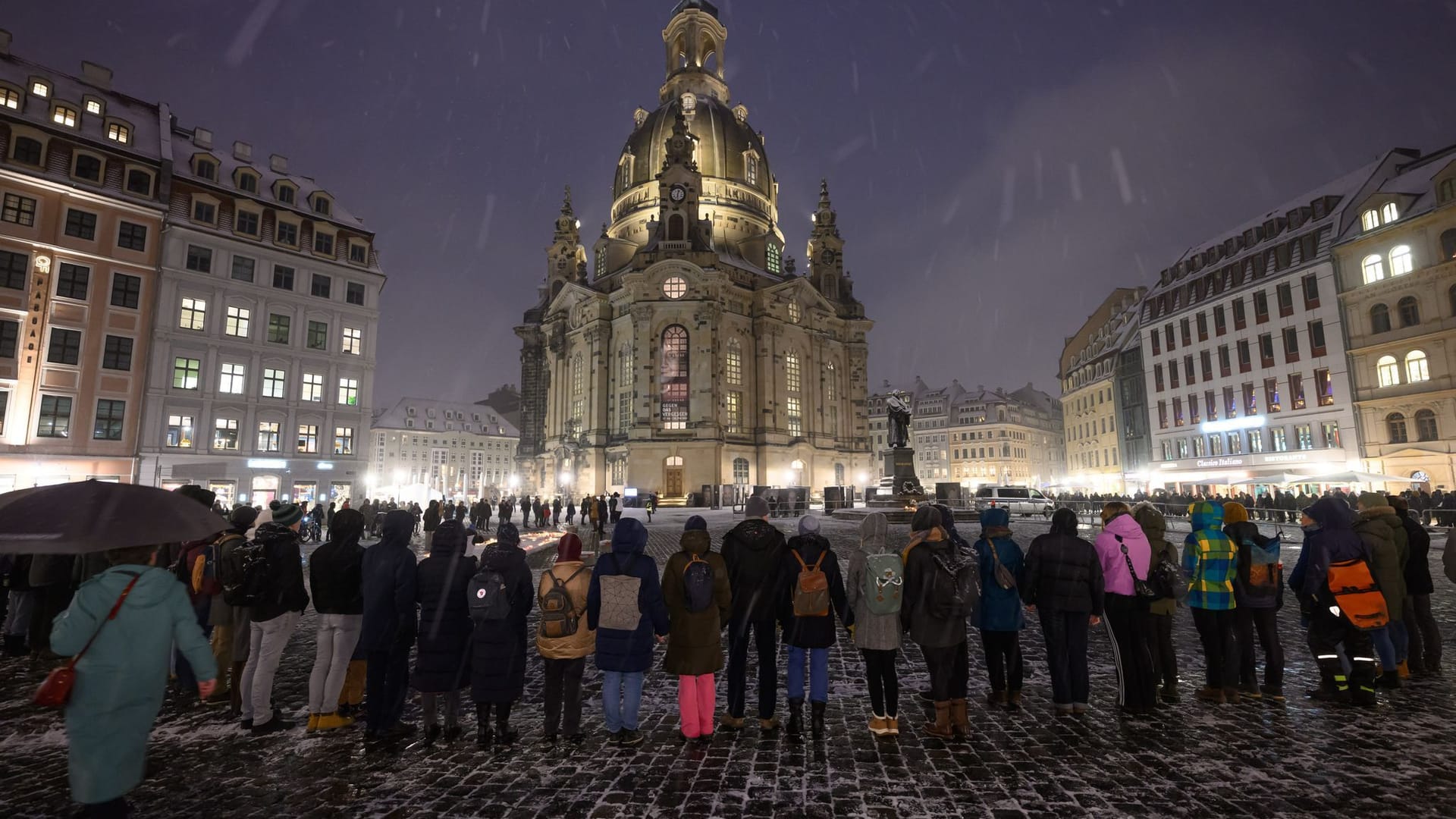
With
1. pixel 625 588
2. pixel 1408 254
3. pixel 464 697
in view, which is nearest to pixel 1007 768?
pixel 625 588

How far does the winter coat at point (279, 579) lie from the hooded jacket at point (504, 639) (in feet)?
5.63

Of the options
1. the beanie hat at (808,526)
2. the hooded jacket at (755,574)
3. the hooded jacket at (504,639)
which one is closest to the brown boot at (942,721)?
the hooded jacket at (755,574)

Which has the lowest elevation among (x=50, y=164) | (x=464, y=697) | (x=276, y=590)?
(x=464, y=697)

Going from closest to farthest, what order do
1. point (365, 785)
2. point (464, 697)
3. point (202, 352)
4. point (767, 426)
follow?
point (365, 785), point (464, 697), point (202, 352), point (767, 426)

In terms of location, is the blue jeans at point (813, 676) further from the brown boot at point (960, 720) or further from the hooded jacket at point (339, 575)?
A: the hooded jacket at point (339, 575)

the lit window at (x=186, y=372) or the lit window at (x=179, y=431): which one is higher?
the lit window at (x=186, y=372)

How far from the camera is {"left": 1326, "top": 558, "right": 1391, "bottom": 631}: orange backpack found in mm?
6527

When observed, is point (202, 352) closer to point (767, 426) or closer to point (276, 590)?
point (276, 590)

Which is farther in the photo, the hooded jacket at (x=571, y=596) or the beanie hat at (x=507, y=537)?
the beanie hat at (x=507, y=537)

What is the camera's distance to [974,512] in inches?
1452

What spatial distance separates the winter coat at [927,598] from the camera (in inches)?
230

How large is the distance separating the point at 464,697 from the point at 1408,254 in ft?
159

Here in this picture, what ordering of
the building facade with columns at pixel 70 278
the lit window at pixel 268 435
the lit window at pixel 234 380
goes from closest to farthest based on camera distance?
the building facade with columns at pixel 70 278
the lit window at pixel 234 380
the lit window at pixel 268 435

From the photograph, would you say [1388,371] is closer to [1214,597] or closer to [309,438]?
[1214,597]
